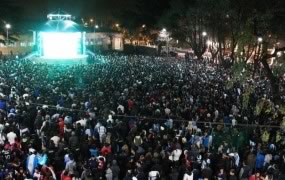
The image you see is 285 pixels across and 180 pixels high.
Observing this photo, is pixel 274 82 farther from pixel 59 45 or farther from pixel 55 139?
pixel 59 45

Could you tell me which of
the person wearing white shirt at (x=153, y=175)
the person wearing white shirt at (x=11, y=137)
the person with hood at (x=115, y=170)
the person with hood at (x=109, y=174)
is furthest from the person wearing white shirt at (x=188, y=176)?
the person wearing white shirt at (x=11, y=137)

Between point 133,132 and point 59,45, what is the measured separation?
128 feet

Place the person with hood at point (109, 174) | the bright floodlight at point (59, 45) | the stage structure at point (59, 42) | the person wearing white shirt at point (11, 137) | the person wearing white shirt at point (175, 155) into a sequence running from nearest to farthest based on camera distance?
the person with hood at point (109, 174) → the person wearing white shirt at point (175, 155) → the person wearing white shirt at point (11, 137) → the stage structure at point (59, 42) → the bright floodlight at point (59, 45)

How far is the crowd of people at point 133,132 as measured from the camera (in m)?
12.0

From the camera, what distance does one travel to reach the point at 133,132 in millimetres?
14898

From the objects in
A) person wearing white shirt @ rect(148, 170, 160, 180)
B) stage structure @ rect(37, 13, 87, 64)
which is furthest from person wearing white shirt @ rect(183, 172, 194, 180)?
stage structure @ rect(37, 13, 87, 64)

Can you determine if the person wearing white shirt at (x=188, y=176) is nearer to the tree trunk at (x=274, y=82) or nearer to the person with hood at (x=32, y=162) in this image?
the tree trunk at (x=274, y=82)

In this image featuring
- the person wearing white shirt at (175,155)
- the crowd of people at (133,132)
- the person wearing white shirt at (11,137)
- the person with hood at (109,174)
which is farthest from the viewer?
the person wearing white shirt at (11,137)

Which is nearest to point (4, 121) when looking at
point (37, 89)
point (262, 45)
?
point (37, 89)

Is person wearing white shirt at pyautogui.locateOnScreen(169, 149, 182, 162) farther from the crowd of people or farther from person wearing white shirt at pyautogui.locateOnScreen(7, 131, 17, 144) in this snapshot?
person wearing white shirt at pyautogui.locateOnScreen(7, 131, 17, 144)

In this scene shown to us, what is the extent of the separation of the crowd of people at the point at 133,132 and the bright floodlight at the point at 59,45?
2732 cm

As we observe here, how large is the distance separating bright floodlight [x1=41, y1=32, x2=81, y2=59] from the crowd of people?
27.3m

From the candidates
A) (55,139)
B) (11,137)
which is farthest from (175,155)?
(11,137)

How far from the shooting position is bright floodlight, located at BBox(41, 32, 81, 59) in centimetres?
5181
